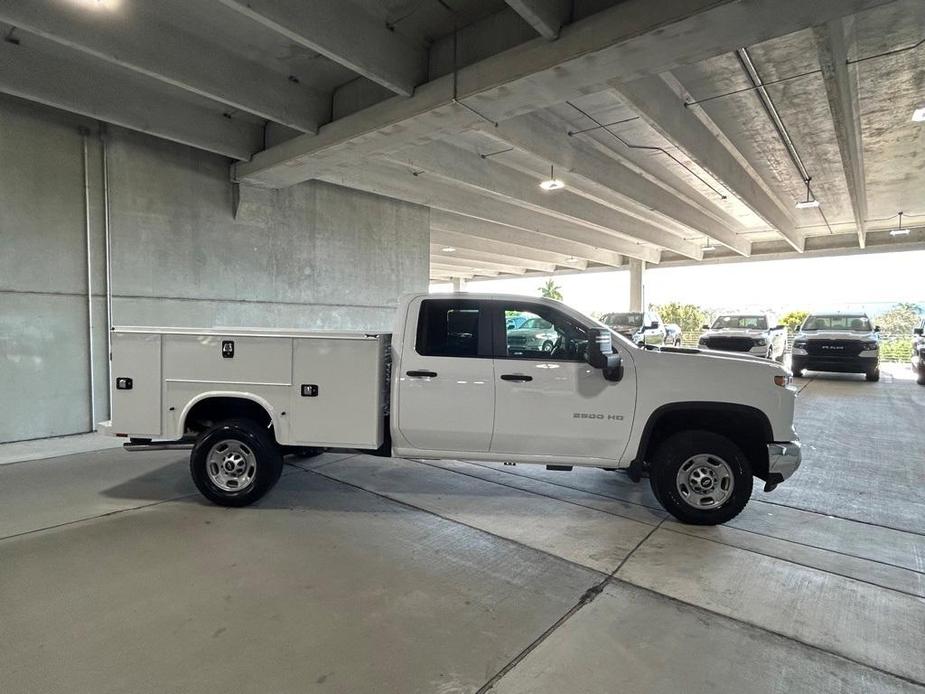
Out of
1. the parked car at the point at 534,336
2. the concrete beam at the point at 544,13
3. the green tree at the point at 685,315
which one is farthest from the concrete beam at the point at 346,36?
the green tree at the point at 685,315

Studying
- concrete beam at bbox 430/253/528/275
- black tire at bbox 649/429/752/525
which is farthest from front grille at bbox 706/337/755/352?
black tire at bbox 649/429/752/525

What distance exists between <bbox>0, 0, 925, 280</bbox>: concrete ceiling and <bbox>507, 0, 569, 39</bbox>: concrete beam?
0.7 inches

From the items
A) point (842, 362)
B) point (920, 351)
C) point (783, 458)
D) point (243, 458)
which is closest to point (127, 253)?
point (243, 458)

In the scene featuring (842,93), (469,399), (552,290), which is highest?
(552,290)

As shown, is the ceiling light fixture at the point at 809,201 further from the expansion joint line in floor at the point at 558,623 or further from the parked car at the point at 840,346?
the expansion joint line in floor at the point at 558,623

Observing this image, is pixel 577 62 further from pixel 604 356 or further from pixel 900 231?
pixel 900 231

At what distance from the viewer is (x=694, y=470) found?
4.25 m

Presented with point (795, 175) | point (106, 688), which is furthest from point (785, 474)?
point (795, 175)

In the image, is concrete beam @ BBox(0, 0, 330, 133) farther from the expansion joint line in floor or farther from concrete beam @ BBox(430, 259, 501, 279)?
concrete beam @ BBox(430, 259, 501, 279)

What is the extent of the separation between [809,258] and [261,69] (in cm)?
2281

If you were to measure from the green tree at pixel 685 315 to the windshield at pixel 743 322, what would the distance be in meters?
20.6

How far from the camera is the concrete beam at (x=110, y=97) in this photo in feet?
19.7

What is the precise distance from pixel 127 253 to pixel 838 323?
17240 millimetres

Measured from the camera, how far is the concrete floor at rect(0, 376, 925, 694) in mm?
2490
